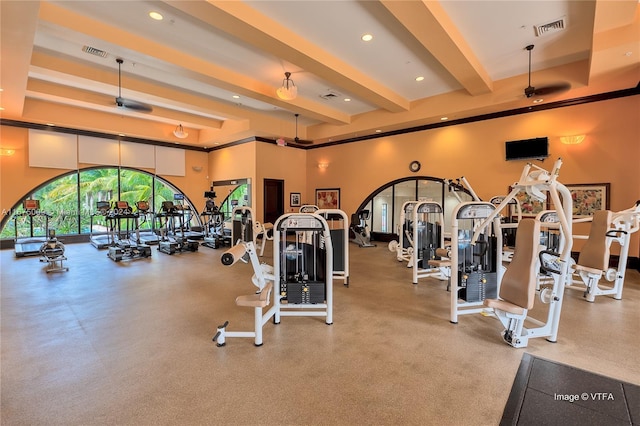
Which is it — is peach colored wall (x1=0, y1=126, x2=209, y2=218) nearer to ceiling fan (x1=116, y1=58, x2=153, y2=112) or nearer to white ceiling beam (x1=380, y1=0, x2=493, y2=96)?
ceiling fan (x1=116, y1=58, x2=153, y2=112)

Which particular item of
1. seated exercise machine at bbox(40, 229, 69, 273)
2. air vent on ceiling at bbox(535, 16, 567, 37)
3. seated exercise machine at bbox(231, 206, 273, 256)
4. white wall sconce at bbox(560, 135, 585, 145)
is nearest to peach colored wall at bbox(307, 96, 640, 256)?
white wall sconce at bbox(560, 135, 585, 145)

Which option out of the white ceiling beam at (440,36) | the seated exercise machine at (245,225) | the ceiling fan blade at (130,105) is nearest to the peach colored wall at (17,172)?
the ceiling fan blade at (130,105)

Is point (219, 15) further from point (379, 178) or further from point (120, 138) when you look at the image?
point (120, 138)

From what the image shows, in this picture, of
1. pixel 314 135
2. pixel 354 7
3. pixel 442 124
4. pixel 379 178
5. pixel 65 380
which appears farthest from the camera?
pixel 314 135

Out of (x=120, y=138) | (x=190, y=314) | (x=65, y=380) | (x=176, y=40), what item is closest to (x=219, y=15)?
(x=176, y=40)

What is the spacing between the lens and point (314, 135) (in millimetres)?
10891

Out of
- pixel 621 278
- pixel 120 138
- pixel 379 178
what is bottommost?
pixel 621 278

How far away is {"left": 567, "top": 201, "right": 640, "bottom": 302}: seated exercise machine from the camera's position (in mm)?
4164

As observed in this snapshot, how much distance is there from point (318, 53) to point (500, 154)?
522 centimetres

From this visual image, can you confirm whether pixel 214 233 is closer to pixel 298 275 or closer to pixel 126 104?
pixel 126 104

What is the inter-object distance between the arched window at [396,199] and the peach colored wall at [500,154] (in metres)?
0.23

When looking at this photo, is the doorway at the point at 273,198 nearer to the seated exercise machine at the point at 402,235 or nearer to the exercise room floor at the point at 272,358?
the seated exercise machine at the point at 402,235

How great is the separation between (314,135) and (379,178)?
116 inches

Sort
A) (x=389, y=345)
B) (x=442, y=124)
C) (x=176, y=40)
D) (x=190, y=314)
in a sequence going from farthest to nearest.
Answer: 1. (x=442, y=124)
2. (x=176, y=40)
3. (x=190, y=314)
4. (x=389, y=345)
